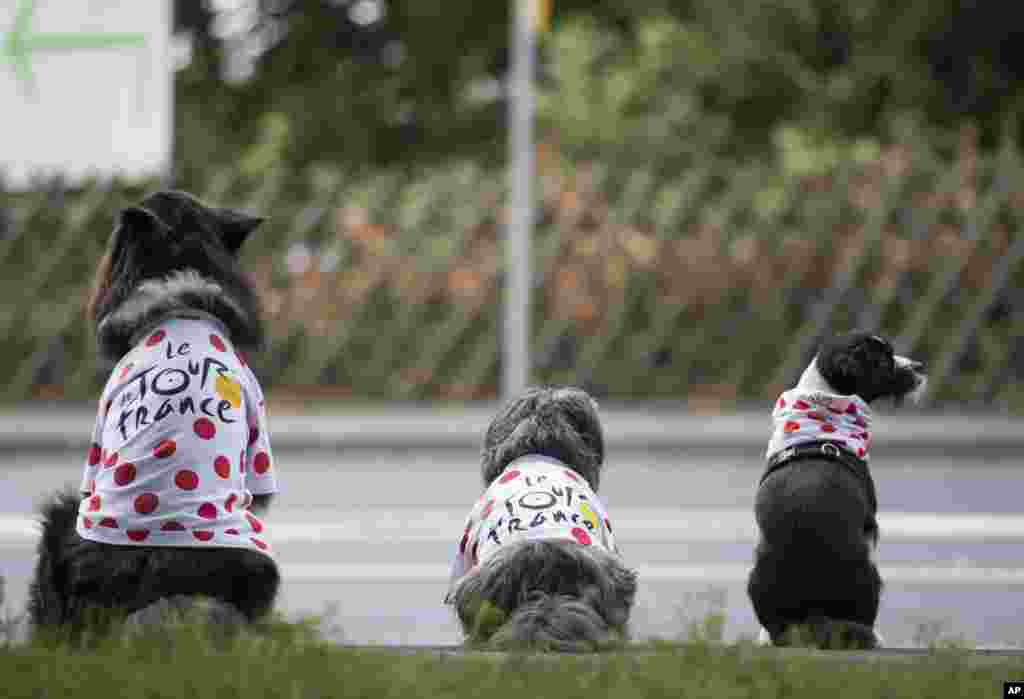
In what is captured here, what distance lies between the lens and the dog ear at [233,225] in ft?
16.5

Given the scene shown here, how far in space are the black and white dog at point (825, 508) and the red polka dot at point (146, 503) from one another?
190 cm

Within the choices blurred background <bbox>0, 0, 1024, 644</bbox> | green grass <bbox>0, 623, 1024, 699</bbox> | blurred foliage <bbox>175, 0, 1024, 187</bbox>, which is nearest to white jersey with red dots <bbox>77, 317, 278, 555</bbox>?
green grass <bbox>0, 623, 1024, 699</bbox>

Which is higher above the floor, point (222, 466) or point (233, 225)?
point (233, 225)

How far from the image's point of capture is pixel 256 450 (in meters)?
A: 4.91

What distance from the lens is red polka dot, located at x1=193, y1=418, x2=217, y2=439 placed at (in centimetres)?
463

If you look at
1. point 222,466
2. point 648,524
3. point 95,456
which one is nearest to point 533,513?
point 222,466

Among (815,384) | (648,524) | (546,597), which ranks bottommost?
(546,597)

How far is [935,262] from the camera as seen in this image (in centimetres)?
1549

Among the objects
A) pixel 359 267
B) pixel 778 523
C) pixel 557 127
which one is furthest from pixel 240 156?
pixel 778 523

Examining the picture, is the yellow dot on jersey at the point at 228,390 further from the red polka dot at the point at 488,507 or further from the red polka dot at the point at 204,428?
the red polka dot at the point at 488,507

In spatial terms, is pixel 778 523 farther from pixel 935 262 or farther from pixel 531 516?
pixel 935 262

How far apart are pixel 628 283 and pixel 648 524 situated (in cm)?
583

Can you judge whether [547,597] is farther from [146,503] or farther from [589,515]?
[146,503]

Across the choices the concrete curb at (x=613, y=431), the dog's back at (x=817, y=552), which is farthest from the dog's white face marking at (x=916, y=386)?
the concrete curb at (x=613, y=431)
